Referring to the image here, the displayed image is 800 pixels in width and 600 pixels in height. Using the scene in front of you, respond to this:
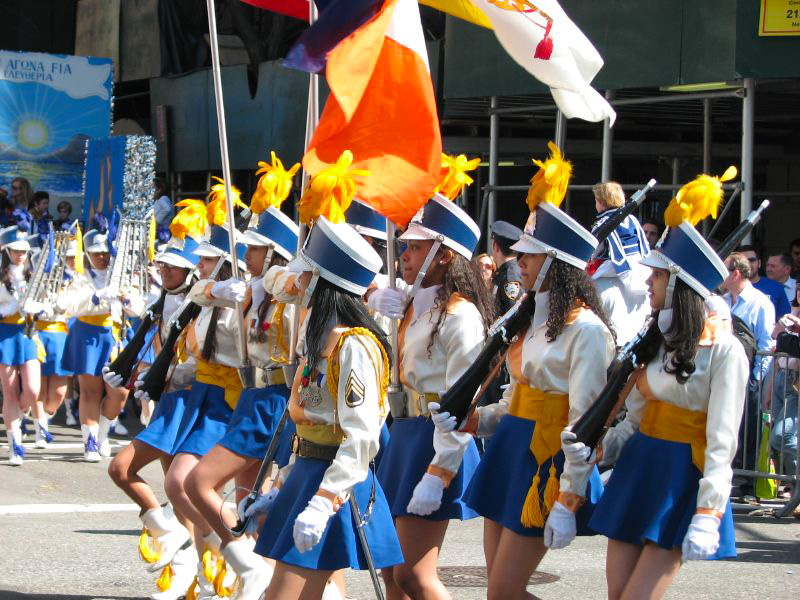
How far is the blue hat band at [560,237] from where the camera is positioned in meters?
5.52

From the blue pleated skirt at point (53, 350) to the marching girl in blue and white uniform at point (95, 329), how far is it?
0.33 metres

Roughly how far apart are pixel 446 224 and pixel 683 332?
1.47 metres

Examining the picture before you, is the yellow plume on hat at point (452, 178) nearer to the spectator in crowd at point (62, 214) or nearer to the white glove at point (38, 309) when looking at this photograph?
the white glove at point (38, 309)

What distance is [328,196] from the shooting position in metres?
5.13

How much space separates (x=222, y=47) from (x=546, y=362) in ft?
55.1

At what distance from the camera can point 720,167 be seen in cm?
1708

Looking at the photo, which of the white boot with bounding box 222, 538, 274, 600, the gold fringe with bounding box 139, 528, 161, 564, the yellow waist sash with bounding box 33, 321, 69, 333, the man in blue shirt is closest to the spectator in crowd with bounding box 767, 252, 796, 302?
the man in blue shirt

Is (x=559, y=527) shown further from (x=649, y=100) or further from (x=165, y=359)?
(x=649, y=100)

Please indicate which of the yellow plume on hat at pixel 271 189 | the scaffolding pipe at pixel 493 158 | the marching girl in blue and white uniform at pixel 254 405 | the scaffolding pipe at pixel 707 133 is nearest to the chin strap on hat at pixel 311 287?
the marching girl in blue and white uniform at pixel 254 405

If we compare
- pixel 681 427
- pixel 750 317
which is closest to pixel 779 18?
pixel 750 317

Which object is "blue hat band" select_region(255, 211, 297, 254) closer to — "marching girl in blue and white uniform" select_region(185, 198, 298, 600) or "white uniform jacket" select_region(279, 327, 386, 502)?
"marching girl in blue and white uniform" select_region(185, 198, 298, 600)

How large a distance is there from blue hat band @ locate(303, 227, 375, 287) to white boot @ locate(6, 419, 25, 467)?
7.52 m

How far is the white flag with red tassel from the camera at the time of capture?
634 centimetres

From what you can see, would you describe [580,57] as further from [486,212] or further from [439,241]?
[486,212]
